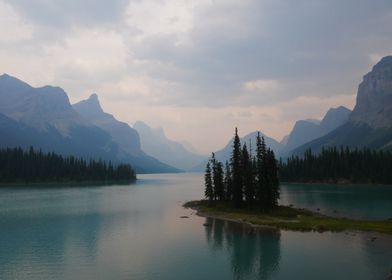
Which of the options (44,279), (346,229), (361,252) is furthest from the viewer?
(346,229)

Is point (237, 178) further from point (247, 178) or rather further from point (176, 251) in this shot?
point (176, 251)

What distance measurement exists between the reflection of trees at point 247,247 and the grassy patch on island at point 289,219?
6.91 meters

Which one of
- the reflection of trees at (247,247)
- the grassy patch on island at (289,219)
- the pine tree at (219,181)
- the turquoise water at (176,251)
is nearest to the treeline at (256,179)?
the grassy patch on island at (289,219)

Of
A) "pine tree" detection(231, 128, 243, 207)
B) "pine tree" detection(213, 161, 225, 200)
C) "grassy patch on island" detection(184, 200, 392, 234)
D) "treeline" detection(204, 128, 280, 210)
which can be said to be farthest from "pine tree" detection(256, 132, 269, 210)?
"pine tree" detection(213, 161, 225, 200)

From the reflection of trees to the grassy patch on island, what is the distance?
6908 mm

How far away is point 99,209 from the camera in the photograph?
12800 cm

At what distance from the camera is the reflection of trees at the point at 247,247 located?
5469cm

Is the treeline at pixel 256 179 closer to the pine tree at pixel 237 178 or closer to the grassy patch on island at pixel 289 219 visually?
the pine tree at pixel 237 178

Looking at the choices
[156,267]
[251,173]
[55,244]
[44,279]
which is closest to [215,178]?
[251,173]

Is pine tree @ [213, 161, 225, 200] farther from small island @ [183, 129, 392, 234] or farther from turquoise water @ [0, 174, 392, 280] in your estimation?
turquoise water @ [0, 174, 392, 280]

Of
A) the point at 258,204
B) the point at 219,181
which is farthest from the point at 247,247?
the point at 219,181

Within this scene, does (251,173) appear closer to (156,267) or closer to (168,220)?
(168,220)

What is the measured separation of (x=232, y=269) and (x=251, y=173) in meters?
61.3

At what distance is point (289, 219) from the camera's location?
319 ft
